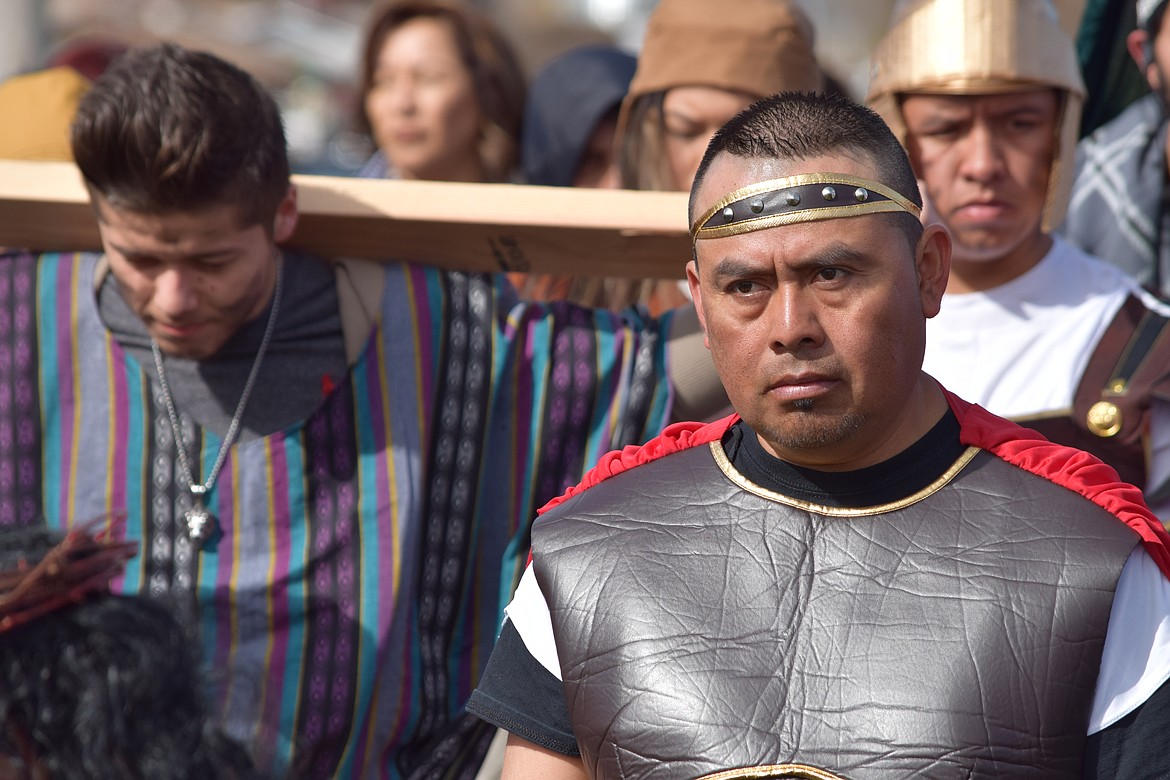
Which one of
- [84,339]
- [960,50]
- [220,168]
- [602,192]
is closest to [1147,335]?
[960,50]

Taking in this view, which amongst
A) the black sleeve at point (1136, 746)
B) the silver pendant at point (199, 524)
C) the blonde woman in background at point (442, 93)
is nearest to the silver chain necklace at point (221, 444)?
the silver pendant at point (199, 524)

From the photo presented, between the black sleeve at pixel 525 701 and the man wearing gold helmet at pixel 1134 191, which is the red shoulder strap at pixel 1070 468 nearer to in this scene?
the black sleeve at pixel 525 701

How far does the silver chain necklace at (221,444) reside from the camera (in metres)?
3.06

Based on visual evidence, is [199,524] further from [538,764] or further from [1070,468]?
[1070,468]

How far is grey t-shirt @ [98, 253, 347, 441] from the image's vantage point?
10.3ft

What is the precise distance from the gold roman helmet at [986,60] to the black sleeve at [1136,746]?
157cm

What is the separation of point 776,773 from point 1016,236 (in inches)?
61.5

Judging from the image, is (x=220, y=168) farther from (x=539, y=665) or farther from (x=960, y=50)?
(x=960, y=50)

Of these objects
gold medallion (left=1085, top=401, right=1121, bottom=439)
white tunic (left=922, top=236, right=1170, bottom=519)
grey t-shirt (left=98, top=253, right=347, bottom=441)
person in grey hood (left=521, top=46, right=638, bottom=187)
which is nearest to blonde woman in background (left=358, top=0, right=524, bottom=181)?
person in grey hood (left=521, top=46, right=638, bottom=187)

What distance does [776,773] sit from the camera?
1.91 metres

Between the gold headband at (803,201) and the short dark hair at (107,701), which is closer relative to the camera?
the short dark hair at (107,701)

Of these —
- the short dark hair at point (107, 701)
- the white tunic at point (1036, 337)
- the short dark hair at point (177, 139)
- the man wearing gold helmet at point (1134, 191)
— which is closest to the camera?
the short dark hair at point (107, 701)

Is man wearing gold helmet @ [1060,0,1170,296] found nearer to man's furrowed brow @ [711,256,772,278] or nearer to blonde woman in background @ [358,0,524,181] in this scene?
blonde woman in background @ [358,0,524,181]

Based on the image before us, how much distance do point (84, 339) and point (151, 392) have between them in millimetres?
179
